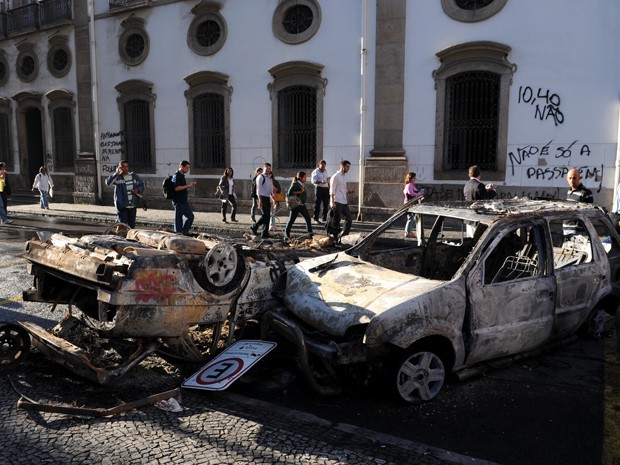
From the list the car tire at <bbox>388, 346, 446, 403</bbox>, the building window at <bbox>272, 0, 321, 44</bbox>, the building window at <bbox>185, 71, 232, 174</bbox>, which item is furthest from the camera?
the building window at <bbox>185, 71, 232, 174</bbox>

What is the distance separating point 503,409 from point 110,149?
18.2 meters

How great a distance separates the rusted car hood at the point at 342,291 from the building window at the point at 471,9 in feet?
33.1

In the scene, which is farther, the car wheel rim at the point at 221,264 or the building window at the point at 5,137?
the building window at the point at 5,137

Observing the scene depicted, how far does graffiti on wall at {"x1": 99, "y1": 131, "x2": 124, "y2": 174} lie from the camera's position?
1925 centimetres

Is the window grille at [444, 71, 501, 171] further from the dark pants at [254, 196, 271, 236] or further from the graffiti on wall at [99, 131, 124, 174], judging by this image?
the graffiti on wall at [99, 131, 124, 174]

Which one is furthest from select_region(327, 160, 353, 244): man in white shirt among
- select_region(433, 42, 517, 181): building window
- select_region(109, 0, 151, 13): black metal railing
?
select_region(109, 0, 151, 13): black metal railing

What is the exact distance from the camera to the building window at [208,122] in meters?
16.9

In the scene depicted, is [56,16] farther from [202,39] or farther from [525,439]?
[525,439]

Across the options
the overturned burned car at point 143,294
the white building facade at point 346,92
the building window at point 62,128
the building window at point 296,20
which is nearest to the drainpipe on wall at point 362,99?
the white building facade at point 346,92

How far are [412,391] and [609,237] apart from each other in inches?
134

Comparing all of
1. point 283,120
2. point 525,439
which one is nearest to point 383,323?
point 525,439

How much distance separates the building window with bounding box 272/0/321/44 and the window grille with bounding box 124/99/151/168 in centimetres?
585

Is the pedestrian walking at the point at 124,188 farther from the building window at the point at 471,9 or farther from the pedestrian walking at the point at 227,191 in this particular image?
the building window at the point at 471,9

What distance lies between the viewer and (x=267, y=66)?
1595cm
